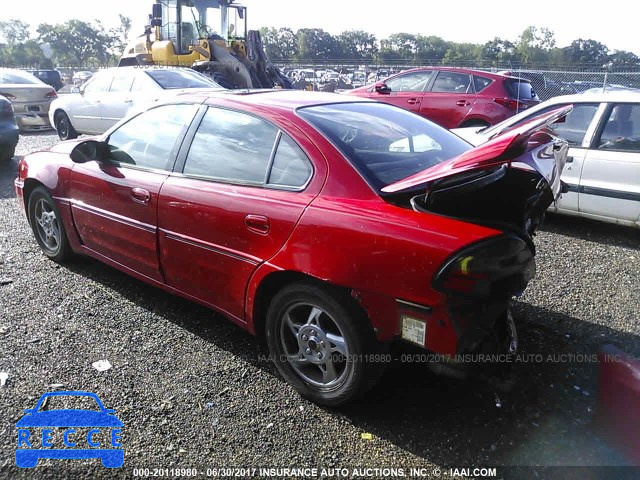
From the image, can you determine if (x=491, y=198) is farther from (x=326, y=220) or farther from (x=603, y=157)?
(x=603, y=157)

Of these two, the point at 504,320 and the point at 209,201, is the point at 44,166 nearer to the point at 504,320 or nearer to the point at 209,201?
the point at 209,201

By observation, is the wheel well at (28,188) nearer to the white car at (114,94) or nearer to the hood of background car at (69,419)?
the hood of background car at (69,419)

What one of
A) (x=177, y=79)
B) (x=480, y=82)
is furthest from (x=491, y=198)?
(x=177, y=79)

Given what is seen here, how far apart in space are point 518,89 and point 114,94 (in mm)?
7580

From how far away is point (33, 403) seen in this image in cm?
274

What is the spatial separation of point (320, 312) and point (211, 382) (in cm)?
81

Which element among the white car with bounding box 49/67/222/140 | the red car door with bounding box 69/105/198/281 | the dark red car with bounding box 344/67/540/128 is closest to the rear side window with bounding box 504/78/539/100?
the dark red car with bounding box 344/67/540/128

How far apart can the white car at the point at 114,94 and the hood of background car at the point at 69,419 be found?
7.12 metres

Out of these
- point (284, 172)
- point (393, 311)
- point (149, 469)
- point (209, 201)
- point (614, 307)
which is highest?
point (284, 172)

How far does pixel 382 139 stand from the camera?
307cm

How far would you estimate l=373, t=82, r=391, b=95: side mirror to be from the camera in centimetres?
1010

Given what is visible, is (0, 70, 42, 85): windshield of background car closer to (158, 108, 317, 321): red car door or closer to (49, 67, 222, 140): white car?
(49, 67, 222, 140): white car

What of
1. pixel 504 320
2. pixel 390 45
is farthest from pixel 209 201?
pixel 390 45

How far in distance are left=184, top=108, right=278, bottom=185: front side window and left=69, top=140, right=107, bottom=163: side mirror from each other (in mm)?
977
